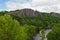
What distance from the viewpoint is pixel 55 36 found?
2788 inches

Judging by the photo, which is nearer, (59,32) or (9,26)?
(9,26)

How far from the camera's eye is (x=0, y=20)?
46.5 meters

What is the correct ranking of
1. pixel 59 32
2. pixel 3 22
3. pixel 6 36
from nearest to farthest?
pixel 6 36, pixel 3 22, pixel 59 32

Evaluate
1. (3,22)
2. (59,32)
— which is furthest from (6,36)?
(59,32)

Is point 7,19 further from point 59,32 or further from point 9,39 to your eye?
point 59,32

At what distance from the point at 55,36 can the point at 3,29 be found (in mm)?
28918

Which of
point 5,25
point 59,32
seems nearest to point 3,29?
point 5,25

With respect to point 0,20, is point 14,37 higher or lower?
lower

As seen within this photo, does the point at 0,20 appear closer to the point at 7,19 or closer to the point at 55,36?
the point at 7,19

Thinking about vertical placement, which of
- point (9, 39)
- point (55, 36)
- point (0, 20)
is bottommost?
point (55, 36)

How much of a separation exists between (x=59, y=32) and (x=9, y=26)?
27.5 meters

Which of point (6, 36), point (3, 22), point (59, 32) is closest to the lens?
point (6, 36)

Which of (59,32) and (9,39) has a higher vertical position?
(9,39)

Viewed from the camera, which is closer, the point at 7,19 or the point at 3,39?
the point at 3,39
